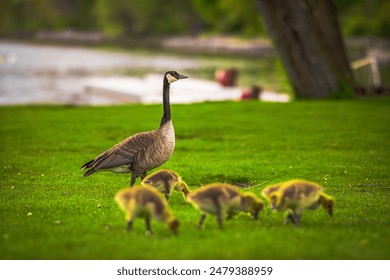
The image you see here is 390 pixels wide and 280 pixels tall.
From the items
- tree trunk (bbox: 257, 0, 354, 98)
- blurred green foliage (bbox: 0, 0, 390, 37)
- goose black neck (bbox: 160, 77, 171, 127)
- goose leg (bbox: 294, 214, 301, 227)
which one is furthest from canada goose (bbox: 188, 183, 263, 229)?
blurred green foliage (bbox: 0, 0, 390, 37)

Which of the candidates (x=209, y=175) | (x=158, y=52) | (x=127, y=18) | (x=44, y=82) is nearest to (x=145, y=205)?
(x=209, y=175)

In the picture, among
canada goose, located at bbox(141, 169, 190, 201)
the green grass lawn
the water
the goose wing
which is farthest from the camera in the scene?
the water

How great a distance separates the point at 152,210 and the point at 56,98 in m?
39.3

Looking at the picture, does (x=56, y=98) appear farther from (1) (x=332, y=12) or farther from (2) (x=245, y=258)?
(2) (x=245, y=258)

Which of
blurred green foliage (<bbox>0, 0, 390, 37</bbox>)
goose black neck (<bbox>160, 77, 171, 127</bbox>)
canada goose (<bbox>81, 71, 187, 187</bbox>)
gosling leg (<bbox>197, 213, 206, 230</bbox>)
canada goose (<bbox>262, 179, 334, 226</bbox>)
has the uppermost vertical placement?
blurred green foliage (<bbox>0, 0, 390, 37</bbox>)

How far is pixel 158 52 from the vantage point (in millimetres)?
125688

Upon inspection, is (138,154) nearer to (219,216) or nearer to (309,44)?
(219,216)

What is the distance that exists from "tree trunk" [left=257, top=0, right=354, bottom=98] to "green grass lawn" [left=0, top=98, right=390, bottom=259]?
7.65 ft

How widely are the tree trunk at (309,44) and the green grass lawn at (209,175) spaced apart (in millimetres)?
2333

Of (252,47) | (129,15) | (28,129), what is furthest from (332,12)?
(129,15)

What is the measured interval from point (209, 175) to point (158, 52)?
4472 inches

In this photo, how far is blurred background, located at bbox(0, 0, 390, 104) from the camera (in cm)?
4475

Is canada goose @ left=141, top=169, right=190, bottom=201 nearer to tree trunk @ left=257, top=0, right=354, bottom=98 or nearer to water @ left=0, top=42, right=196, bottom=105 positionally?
tree trunk @ left=257, top=0, right=354, bottom=98

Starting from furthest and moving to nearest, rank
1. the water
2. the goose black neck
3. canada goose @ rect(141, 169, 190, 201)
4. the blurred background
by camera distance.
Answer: the water
the blurred background
the goose black neck
canada goose @ rect(141, 169, 190, 201)
